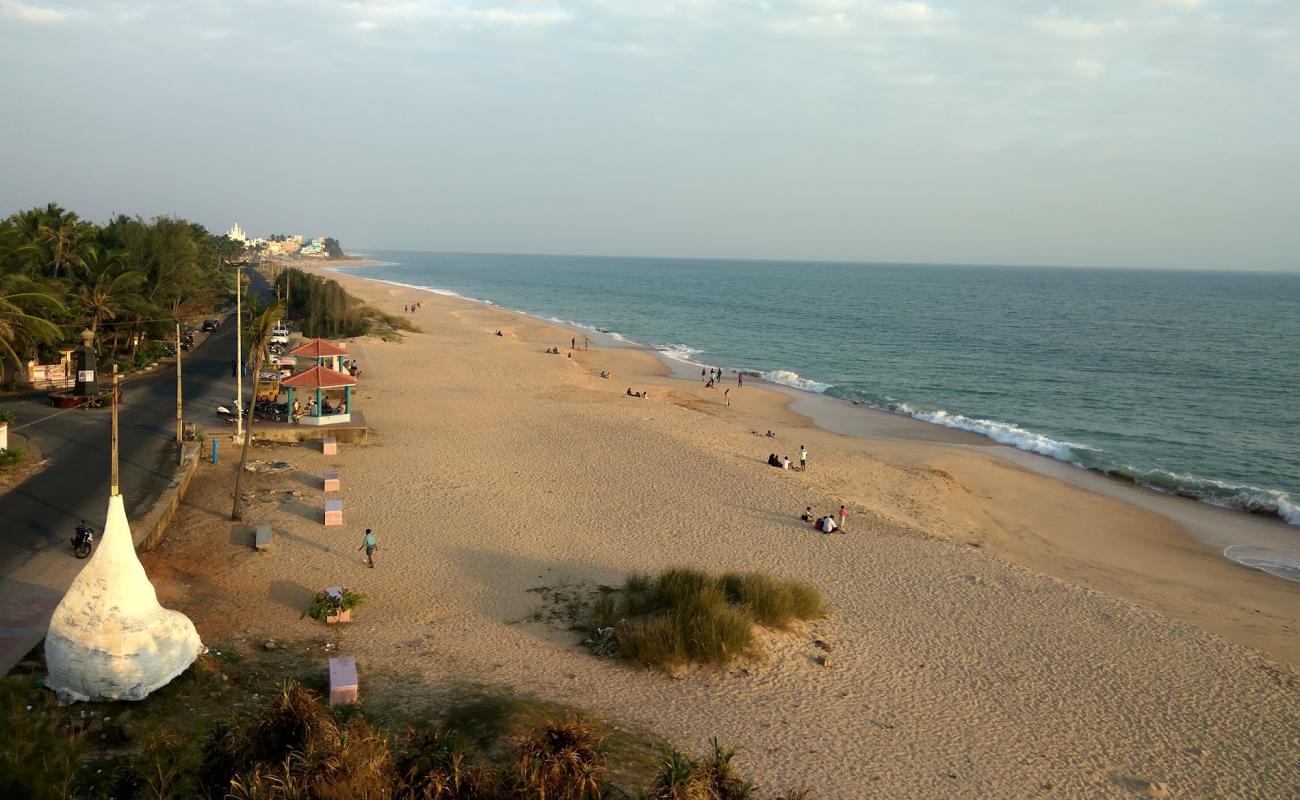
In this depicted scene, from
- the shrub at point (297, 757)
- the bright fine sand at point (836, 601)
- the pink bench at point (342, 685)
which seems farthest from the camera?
the bright fine sand at point (836, 601)

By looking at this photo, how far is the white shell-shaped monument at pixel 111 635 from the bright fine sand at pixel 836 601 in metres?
2.30

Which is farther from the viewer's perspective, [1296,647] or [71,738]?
[1296,647]

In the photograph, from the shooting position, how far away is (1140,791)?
991 cm

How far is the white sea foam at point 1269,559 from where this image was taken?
18.8m

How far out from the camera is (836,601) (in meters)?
A: 14.7

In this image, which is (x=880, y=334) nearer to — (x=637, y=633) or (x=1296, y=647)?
(x=1296, y=647)

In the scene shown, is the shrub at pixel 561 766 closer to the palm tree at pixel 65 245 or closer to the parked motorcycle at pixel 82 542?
the parked motorcycle at pixel 82 542

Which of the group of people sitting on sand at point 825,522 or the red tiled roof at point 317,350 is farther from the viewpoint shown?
the red tiled roof at point 317,350

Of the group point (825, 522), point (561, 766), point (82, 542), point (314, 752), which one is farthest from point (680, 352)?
point (314, 752)

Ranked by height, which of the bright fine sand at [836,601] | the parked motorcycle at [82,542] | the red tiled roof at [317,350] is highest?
the red tiled roof at [317,350]

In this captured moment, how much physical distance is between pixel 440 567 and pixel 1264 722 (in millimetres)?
13057

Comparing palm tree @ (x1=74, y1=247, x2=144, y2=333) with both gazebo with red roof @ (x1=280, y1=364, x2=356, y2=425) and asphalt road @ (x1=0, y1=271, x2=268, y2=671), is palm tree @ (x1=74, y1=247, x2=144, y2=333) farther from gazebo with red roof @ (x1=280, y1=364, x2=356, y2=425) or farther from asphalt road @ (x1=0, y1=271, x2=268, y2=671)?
Result: gazebo with red roof @ (x1=280, y1=364, x2=356, y2=425)

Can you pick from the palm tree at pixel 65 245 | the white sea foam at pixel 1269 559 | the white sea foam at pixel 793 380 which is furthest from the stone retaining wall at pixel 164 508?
the white sea foam at pixel 793 380

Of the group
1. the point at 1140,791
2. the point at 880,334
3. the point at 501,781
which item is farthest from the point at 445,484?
the point at 880,334
